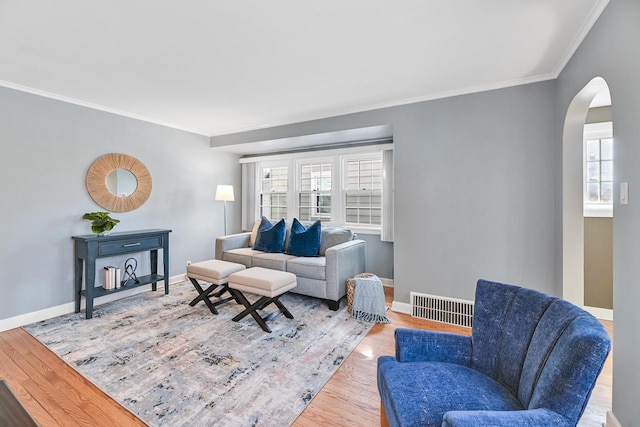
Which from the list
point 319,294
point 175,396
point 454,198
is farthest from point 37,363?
point 454,198

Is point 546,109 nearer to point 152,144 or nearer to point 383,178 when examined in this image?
point 383,178

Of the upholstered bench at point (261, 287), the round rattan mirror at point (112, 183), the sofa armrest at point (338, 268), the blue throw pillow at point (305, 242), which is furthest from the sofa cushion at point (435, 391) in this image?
the round rattan mirror at point (112, 183)

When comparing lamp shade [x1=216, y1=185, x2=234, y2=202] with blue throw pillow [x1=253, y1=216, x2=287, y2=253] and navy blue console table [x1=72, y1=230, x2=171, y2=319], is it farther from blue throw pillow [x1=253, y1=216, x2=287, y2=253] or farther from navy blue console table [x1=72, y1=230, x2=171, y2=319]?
navy blue console table [x1=72, y1=230, x2=171, y2=319]

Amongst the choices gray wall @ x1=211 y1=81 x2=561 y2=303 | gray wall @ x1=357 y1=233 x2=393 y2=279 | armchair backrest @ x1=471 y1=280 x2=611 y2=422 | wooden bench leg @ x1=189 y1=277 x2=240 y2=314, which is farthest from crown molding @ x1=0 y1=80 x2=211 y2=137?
armchair backrest @ x1=471 y1=280 x2=611 y2=422

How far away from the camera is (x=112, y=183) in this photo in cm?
365

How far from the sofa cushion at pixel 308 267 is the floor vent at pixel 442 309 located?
107cm

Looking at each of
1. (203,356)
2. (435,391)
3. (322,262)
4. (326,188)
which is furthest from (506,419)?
(326,188)

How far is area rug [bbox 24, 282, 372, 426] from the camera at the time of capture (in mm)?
1785

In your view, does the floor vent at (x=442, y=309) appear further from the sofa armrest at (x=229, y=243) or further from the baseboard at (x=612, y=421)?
the sofa armrest at (x=229, y=243)

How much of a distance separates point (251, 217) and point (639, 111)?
5.09 metres

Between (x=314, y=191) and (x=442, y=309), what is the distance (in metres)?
2.68

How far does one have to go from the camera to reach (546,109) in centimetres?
263

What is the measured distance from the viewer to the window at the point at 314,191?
4.76m

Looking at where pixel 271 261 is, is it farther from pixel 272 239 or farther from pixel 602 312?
pixel 602 312
